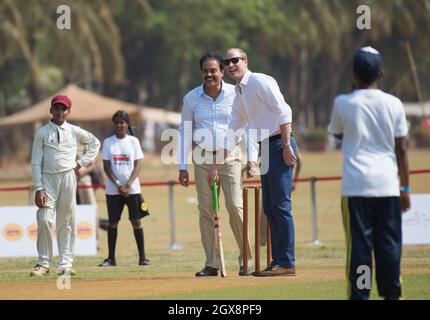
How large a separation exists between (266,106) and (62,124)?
104 inches

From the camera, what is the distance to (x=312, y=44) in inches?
2758

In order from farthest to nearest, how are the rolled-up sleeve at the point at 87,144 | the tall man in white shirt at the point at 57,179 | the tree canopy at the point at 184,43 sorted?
the tree canopy at the point at 184,43, the rolled-up sleeve at the point at 87,144, the tall man in white shirt at the point at 57,179

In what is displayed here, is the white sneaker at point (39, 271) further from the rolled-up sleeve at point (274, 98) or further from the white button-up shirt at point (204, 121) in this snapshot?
the rolled-up sleeve at point (274, 98)

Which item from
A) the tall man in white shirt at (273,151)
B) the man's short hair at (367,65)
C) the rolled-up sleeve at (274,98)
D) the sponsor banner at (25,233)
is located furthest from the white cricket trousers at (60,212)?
the man's short hair at (367,65)

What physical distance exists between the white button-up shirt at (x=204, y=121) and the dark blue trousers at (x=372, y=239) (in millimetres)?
3781

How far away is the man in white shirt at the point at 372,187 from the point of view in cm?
857

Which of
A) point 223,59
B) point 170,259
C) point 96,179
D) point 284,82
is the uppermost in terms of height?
point 284,82

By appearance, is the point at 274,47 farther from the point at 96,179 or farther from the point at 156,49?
the point at 96,179

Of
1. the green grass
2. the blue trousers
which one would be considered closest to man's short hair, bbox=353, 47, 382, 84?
the green grass

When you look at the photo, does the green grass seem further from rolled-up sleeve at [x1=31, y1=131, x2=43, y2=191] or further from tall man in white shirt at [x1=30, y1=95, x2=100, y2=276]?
rolled-up sleeve at [x1=31, y1=131, x2=43, y2=191]

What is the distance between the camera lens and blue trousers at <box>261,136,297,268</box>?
11172 mm

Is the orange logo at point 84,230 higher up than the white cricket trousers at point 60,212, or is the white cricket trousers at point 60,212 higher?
the white cricket trousers at point 60,212
